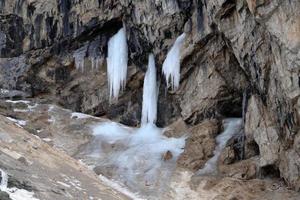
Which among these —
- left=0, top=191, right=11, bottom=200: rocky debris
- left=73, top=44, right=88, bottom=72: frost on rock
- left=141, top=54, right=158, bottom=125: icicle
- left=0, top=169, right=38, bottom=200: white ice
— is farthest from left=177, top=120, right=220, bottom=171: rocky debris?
left=0, top=191, right=11, bottom=200: rocky debris

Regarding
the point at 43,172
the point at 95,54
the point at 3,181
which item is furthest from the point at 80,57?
the point at 3,181

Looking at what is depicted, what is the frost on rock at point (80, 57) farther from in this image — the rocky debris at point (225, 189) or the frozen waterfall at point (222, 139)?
the rocky debris at point (225, 189)

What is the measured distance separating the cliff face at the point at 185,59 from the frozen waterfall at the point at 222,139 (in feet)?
2.09

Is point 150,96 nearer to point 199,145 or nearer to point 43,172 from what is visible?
point 199,145

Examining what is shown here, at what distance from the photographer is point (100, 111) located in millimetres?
33188

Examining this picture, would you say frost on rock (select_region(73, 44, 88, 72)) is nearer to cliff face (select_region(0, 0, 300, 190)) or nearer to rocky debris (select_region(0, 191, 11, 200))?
cliff face (select_region(0, 0, 300, 190))

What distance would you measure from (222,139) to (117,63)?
968cm

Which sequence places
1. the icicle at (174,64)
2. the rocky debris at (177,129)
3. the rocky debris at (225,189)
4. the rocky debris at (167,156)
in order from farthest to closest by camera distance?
the icicle at (174,64) → the rocky debris at (177,129) → the rocky debris at (167,156) → the rocky debris at (225,189)

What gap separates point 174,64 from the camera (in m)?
28.4

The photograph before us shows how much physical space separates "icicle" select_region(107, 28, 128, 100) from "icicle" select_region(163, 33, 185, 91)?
3912 mm

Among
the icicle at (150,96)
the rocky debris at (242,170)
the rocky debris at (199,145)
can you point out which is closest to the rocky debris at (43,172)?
the rocky debris at (199,145)

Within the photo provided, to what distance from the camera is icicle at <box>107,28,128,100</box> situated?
105 feet

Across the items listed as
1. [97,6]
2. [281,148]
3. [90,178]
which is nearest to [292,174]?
[281,148]

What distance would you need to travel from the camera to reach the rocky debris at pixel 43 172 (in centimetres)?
1700
